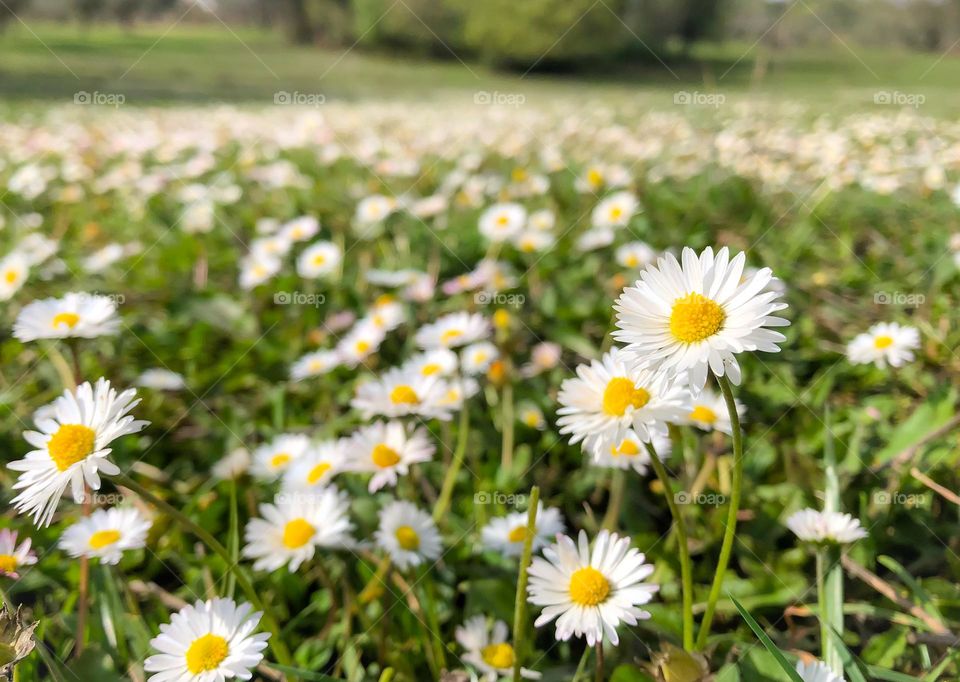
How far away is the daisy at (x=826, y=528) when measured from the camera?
36.4 inches

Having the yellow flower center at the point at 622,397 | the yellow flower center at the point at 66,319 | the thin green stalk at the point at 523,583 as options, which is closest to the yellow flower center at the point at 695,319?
the yellow flower center at the point at 622,397

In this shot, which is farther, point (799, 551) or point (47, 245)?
point (47, 245)

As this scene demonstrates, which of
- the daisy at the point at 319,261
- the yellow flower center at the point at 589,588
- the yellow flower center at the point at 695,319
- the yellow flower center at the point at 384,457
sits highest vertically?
the daisy at the point at 319,261

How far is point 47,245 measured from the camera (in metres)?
2.32

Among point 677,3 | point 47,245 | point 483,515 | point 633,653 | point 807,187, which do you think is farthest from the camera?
point 677,3

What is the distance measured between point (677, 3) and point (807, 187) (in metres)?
21.3

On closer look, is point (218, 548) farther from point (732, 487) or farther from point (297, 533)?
point (732, 487)

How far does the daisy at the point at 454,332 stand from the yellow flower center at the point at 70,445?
0.79 metres

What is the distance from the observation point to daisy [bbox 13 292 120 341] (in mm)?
1155

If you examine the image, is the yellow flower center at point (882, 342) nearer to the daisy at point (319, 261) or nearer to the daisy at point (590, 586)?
the daisy at point (590, 586)

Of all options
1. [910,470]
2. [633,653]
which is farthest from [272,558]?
[910,470]

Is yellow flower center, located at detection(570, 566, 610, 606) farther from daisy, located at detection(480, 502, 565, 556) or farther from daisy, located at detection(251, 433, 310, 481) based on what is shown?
daisy, located at detection(251, 433, 310, 481)

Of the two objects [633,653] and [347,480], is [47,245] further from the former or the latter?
[633,653]

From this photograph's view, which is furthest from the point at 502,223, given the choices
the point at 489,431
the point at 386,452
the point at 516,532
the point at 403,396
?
the point at 516,532
